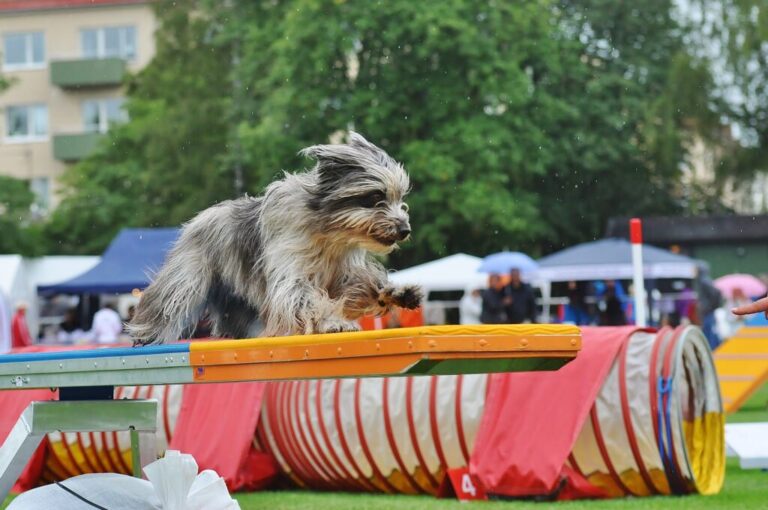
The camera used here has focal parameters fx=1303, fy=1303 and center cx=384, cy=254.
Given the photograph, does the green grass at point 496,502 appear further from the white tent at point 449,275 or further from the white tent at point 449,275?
the white tent at point 449,275

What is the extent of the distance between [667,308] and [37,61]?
93.8 feet

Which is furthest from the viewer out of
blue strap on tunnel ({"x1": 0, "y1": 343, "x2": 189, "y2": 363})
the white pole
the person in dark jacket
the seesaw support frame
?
the person in dark jacket

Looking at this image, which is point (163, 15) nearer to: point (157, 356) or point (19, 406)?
point (19, 406)

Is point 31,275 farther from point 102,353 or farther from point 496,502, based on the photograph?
point 102,353

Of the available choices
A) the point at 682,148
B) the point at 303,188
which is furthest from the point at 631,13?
the point at 303,188

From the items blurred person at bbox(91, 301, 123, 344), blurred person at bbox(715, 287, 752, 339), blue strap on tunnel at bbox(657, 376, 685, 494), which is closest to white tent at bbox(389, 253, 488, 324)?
blurred person at bbox(715, 287, 752, 339)

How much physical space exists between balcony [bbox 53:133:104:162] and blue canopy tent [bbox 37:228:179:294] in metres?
24.1

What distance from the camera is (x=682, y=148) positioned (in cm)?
3338

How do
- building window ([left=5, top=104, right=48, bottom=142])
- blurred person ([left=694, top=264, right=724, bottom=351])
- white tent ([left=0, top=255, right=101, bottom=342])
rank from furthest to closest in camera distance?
1. building window ([left=5, top=104, right=48, bottom=142])
2. white tent ([left=0, top=255, right=101, bottom=342])
3. blurred person ([left=694, top=264, right=724, bottom=351])

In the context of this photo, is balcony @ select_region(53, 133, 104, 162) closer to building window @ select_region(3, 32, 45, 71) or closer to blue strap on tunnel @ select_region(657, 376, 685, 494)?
building window @ select_region(3, 32, 45, 71)

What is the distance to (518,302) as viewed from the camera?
49.0ft

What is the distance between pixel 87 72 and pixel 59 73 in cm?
112

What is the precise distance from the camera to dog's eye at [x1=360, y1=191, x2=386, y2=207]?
16.4 ft

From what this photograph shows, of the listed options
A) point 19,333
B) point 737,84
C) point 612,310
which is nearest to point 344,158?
point 19,333
